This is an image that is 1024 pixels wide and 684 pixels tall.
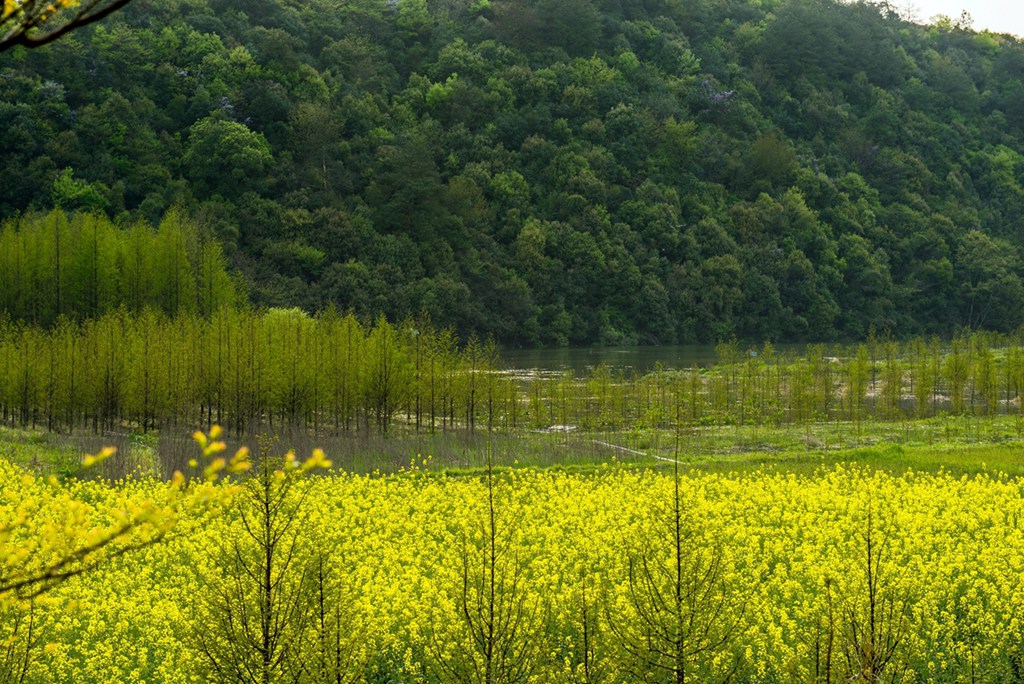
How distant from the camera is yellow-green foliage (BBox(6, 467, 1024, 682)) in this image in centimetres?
952

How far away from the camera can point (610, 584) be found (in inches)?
485

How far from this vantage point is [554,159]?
84750 mm

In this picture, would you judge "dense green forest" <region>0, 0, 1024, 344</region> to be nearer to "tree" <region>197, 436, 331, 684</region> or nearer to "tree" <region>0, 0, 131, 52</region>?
"tree" <region>197, 436, 331, 684</region>

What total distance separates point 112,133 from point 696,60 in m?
57.4

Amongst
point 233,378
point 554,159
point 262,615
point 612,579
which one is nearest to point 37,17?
point 262,615

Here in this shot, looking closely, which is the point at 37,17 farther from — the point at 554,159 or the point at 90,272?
the point at 554,159

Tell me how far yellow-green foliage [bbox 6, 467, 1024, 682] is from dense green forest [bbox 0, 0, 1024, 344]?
4088 centimetres

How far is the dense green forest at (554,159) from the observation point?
66812 mm

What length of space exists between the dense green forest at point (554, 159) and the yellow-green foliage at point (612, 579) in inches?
1609

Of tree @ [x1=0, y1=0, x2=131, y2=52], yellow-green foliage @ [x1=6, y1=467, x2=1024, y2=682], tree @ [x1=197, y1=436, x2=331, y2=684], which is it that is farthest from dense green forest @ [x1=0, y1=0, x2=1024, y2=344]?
tree @ [x1=0, y1=0, x2=131, y2=52]

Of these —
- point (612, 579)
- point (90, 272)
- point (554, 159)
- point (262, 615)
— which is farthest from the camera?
point (554, 159)

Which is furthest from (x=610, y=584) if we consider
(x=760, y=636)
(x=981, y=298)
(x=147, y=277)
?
(x=981, y=298)

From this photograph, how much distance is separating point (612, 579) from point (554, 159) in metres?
74.4

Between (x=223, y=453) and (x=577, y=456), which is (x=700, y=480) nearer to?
(x=577, y=456)
